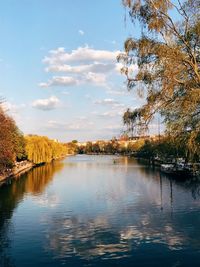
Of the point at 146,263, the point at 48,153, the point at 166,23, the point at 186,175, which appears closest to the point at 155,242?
the point at 146,263

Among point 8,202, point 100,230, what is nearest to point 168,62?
point 100,230

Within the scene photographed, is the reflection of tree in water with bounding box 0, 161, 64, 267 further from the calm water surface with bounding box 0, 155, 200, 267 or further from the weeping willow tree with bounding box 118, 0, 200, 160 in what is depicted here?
the weeping willow tree with bounding box 118, 0, 200, 160

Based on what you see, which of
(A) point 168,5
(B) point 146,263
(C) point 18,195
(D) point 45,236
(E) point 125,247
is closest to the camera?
(A) point 168,5

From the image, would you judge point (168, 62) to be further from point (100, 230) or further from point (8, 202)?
point (8, 202)

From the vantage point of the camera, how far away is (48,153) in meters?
108

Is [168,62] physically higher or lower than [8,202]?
higher

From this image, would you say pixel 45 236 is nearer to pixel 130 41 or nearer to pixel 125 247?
pixel 125 247

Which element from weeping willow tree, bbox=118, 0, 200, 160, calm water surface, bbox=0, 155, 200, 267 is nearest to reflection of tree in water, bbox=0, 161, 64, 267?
calm water surface, bbox=0, 155, 200, 267

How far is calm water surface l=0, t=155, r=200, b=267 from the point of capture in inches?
746

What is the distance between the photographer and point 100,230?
24.6 meters

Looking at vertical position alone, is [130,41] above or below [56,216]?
above

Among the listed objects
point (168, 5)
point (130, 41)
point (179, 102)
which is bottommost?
point (179, 102)

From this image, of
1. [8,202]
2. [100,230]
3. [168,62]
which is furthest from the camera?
[8,202]

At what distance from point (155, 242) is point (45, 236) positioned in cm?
695
